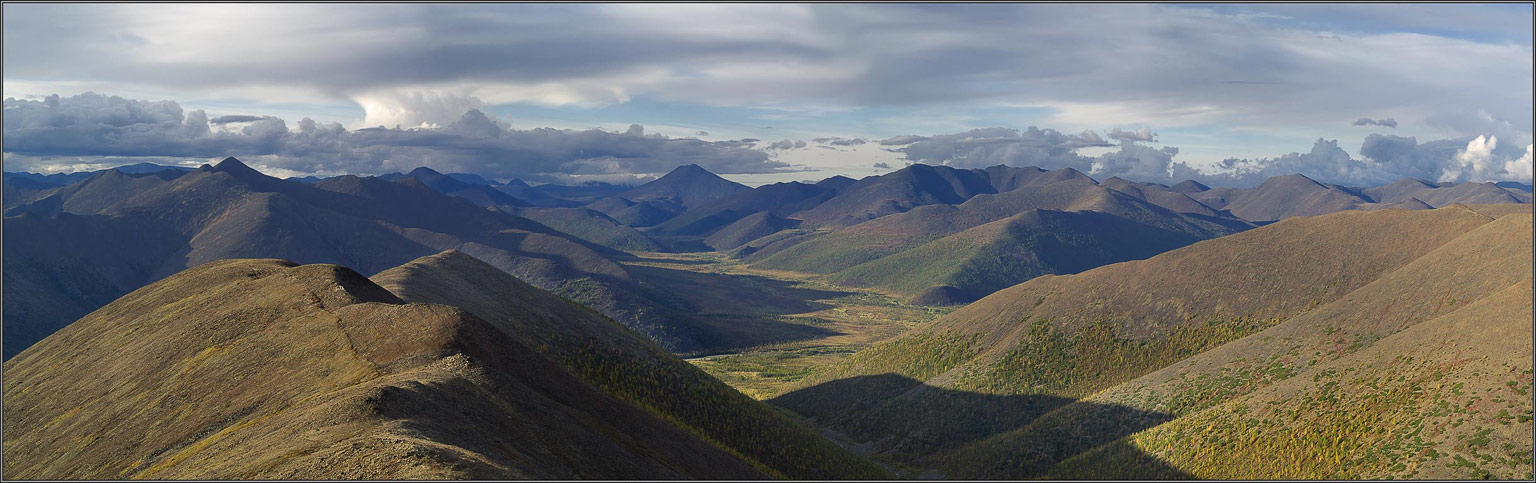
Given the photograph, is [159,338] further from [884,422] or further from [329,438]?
[884,422]

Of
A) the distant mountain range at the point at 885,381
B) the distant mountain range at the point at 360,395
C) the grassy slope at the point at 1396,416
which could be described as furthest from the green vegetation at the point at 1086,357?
the distant mountain range at the point at 360,395

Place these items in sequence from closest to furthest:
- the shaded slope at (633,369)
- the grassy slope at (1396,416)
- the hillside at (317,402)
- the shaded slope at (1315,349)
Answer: the hillside at (317,402) < the grassy slope at (1396,416) < the shaded slope at (633,369) < the shaded slope at (1315,349)

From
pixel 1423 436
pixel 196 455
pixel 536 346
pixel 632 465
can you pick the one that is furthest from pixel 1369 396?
pixel 196 455

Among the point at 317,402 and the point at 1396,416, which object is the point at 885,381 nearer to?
the point at 1396,416

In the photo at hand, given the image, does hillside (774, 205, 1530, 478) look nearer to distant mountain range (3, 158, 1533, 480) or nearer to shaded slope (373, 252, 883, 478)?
distant mountain range (3, 158, 1533, 480)

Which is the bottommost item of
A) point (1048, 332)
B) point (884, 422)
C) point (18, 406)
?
point (884, 422)

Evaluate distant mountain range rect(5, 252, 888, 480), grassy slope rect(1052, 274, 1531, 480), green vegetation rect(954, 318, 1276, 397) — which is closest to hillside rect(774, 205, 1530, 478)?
green vegetation rect(954, 318, 1276, 397)

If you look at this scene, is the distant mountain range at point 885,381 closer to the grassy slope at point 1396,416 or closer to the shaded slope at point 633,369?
the grassy slope at point 1396,416
